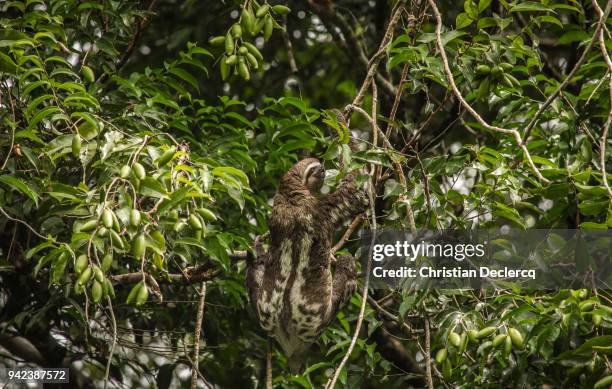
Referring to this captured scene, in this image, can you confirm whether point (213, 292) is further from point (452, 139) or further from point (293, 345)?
point (452, 139)

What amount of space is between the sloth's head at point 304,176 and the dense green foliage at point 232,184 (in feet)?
0.57

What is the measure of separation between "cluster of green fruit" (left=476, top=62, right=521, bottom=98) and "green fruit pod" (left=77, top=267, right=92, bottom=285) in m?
2.76

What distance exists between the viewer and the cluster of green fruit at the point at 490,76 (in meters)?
5.26

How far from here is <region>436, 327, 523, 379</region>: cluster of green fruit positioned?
4586 mm

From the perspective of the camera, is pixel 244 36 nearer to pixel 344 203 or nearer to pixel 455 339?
pixel 344 203

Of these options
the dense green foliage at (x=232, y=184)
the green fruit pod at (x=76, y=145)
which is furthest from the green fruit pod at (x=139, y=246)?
the green fruit pod at (x=76, y=145)

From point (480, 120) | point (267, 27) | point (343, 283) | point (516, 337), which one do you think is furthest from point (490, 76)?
point (343, 283)

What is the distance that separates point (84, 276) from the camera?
4.14m

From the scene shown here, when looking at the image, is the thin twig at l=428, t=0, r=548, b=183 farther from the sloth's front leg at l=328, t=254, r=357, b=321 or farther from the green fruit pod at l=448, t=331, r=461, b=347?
the sloth's front leg at l=328, t=254, r=357, b=321

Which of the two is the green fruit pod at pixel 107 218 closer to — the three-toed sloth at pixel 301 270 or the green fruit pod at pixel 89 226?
the green fruit pod at pixel 89 226

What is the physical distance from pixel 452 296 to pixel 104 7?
3835 millimetres

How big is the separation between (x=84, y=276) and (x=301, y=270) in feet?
7.98

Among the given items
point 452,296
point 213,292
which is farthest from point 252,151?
point 452,296

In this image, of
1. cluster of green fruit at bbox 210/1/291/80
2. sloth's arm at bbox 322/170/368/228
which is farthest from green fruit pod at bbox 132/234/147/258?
sloth's arm at bbox 322/170/368/228
